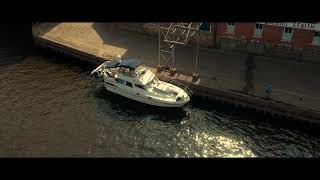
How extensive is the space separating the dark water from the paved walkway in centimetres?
302

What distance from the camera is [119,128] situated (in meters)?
41.1

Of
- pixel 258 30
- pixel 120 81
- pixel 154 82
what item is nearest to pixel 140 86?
pixel 154 82

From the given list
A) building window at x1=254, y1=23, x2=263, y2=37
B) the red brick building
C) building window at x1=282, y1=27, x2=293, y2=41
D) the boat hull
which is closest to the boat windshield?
the boat hull

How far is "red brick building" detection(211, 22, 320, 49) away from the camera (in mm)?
46094

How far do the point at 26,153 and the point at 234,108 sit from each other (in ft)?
74.2

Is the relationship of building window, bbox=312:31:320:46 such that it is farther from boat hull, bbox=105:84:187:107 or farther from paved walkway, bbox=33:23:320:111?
boat hull, bbox=105:84:187:107

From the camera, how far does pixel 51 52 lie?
57.0m

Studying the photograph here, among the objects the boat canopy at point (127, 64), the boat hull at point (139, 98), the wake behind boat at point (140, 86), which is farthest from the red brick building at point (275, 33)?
the boat hull at point (139, 98)

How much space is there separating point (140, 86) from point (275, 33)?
1807 centimetres

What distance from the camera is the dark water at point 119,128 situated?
125 feet

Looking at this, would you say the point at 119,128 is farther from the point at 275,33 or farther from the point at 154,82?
the point at 275,33

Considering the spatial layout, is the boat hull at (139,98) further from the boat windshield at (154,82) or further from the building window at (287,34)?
the building window at (287,34)
